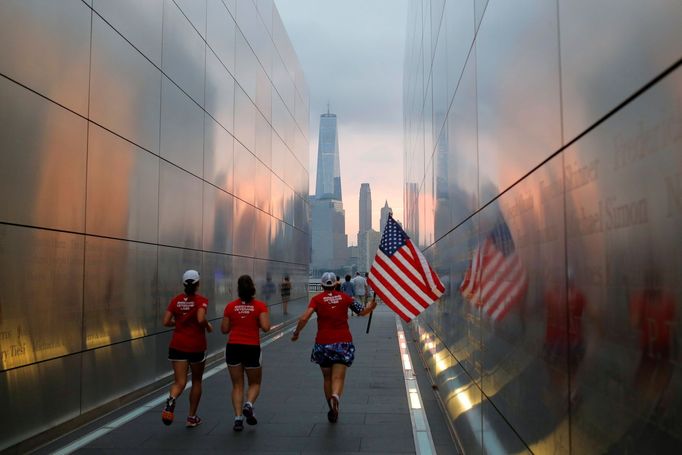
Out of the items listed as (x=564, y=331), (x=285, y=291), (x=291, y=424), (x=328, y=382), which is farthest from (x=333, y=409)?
(x=285, y=291)

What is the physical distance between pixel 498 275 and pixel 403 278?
7.32 ft

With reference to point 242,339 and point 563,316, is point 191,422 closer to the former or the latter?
point 242,339

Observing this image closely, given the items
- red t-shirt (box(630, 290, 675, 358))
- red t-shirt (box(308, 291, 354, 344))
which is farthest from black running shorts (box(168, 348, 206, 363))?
red t-shirt (box(630, 290, 675, 358))

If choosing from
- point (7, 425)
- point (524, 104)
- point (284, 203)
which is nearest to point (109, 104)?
point (7, 425)

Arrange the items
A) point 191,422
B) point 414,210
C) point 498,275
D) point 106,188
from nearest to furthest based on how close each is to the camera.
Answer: point 498,275 < point 191,422 < point 106,188 < point 414,210

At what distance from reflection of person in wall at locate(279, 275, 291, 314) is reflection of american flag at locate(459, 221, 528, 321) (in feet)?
57.4

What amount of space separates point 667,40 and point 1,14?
634cm

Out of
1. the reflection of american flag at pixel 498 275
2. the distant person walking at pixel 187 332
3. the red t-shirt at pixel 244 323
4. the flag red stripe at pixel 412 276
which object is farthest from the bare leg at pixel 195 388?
the reflection of american flag at pixel 498 275

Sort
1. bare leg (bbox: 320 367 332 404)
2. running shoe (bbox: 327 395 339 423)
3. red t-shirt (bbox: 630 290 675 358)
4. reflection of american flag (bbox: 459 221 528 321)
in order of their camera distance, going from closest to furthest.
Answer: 1. red t-shirt (bbox: 630 290 675 358)
2. reflection of american flag (bbox: 459 221 528 321)
3. running shoe (bbox: 327 395 339 423)
4. bare leg (bbox: 320 367 332 404)

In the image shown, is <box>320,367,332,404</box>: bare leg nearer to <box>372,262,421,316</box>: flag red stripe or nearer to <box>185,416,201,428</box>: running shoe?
<box>372,262,421,316</box>: flag red stripe

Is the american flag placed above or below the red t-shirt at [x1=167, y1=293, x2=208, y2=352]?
above

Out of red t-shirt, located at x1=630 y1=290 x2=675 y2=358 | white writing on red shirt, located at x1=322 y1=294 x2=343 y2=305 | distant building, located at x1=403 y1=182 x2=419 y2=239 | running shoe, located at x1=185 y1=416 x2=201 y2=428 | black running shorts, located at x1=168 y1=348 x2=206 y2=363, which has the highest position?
distant building, located at x1=403 y1=182 x2=419 y2=239

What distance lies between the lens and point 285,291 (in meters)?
25.0

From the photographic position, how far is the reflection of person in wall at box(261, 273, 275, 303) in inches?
816
